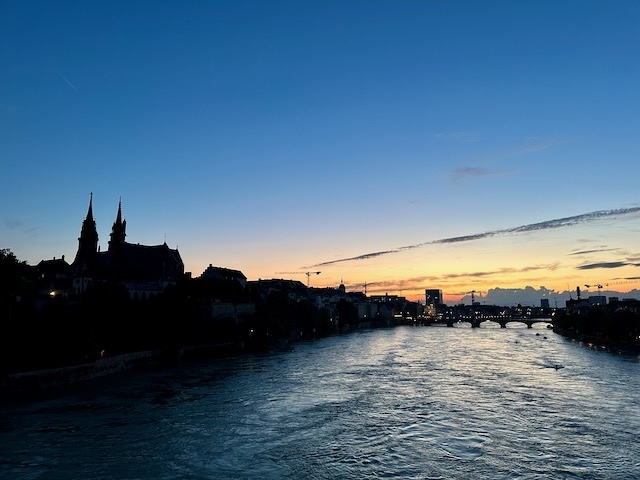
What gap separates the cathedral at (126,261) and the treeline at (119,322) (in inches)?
609

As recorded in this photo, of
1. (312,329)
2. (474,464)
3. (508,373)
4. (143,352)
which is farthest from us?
(312,329)

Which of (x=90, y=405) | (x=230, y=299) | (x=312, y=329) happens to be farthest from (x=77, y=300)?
(x=312, y=329)

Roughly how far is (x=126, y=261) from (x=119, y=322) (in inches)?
1889

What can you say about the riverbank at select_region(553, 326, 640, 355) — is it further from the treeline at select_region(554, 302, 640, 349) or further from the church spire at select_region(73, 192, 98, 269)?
the church spire at select_region(73, 192, 98, 269)

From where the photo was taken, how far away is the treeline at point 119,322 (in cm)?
4506

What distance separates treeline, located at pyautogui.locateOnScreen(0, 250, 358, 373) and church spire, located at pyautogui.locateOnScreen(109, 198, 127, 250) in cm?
2615

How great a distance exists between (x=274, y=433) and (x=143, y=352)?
1470 inches

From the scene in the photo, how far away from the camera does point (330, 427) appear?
28875mm

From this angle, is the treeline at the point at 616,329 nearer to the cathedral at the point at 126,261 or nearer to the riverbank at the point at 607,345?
the riverbank at the point at 607,345

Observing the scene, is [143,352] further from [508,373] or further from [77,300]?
[508,373]

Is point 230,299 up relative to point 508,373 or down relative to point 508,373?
up

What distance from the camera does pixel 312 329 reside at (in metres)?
109

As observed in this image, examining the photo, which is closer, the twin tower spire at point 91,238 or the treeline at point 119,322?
the treeline at point 119,322

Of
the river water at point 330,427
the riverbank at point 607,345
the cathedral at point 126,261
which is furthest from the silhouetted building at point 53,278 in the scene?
the riverbank at point 607,345
